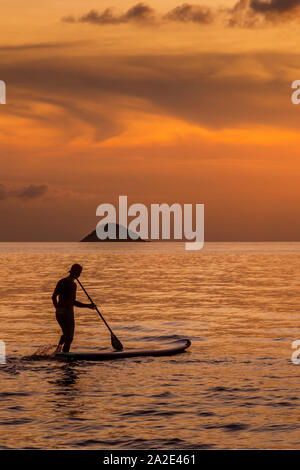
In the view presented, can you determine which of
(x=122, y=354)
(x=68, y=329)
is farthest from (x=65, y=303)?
(x=122, y=354)

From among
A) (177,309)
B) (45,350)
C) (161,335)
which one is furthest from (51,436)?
(177,309)

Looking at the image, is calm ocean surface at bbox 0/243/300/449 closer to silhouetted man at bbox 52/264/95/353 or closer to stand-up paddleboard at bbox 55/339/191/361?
stand-up paddleboard at bbox 55/339/191/361

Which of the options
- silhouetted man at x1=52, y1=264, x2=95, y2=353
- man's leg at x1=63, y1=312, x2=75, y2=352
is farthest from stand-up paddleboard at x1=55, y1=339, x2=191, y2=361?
silhouetted man at x1=52, y1=264, x2=95, y2=353

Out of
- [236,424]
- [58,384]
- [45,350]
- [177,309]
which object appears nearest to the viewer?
[236,424]

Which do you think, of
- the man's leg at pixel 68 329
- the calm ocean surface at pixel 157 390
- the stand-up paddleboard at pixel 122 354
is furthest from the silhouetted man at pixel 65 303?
the calm ocean surface at pixel 157 390

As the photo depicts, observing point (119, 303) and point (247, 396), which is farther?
point (119, 303)

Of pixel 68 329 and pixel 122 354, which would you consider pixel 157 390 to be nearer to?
pixel 122 354

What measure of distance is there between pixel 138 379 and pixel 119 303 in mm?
23347

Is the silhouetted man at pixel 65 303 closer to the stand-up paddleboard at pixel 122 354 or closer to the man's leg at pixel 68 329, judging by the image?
the man's leg at pixel 68 329

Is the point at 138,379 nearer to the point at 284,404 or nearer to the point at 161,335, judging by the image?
the point at 284,404

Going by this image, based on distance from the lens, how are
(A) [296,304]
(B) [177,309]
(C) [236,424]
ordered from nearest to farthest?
(C) [236,424]
(B) [177,309]
(A) [296,304]

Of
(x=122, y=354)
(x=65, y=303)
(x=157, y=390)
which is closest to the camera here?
(x=157, y=390)

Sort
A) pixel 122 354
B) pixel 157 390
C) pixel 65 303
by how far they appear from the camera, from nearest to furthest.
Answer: pixel 157 390, pixel 65 303, pixel 122 354
